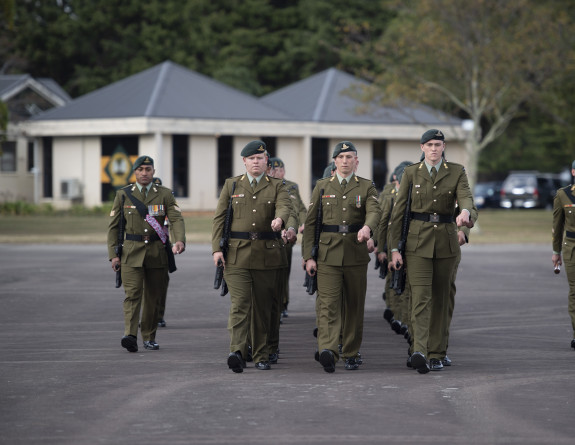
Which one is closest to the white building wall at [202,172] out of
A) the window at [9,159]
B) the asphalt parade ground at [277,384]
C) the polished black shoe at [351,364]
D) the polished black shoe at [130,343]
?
the window at [9,159]

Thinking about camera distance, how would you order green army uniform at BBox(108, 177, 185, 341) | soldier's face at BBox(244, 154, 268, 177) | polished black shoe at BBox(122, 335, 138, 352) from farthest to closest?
green army uniform at BBox(108, 177, 185, 341) → polished black shoe at BBox(122, 335, 138, 352) → soldier's face at BBox(244, 154, 268, 177)

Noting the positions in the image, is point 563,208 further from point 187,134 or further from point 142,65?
point 142,65

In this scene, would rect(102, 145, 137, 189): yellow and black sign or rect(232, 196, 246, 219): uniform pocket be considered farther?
rect(102, 145, 137, 189): yellow and black sign

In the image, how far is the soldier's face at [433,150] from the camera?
384 inches

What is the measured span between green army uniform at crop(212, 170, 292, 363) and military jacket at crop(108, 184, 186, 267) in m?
1.24

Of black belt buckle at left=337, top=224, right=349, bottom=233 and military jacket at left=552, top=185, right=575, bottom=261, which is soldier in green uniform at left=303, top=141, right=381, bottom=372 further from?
military jacket at left=552, top=185, right=575, bottom=261

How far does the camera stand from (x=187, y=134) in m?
45.9

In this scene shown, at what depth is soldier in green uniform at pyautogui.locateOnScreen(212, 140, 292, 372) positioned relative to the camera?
976 centimetres

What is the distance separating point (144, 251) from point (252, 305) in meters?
1.61

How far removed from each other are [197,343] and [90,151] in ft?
120

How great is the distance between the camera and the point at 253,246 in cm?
977

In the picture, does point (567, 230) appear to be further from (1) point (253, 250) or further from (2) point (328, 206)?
(1) point (253, 250)

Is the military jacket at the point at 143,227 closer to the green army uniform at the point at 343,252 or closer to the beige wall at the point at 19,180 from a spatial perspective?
the green army uniform at the point at 343,252

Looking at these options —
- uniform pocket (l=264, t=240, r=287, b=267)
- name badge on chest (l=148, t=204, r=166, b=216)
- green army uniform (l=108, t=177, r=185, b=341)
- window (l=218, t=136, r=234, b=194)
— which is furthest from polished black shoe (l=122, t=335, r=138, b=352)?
window (l=218, t=136, r=234, b=194)
